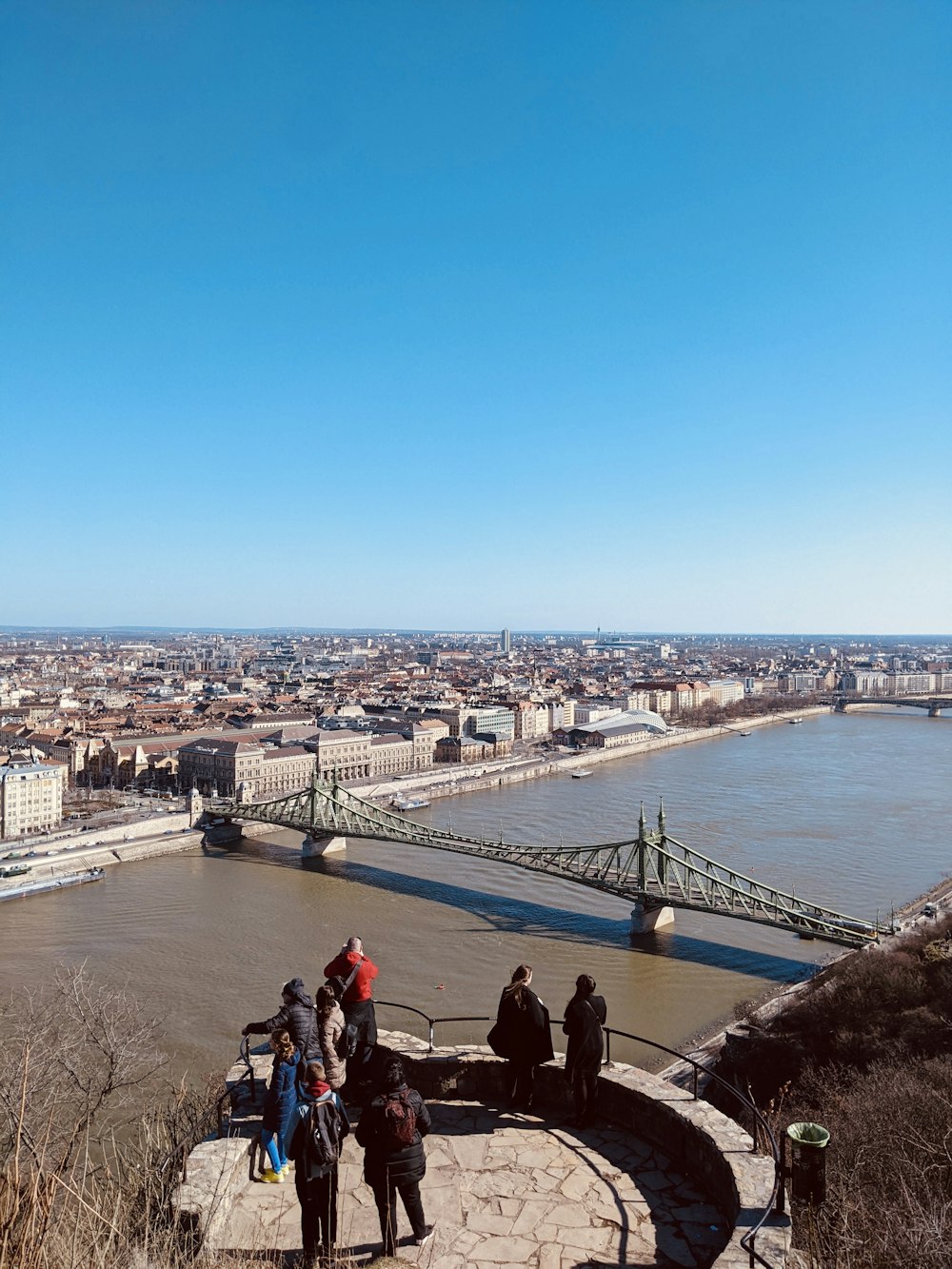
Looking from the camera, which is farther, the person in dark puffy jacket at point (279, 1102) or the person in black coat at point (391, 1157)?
the person in dark puffy jacket at point (279, 1102)

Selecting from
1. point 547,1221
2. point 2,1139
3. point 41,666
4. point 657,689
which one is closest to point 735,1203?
point 547,1221

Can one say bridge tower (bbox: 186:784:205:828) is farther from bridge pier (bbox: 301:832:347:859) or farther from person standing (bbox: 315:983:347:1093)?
person standing (bbox: 315:983:347:1093)

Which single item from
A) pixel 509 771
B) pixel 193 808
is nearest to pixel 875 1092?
pixel 193 808

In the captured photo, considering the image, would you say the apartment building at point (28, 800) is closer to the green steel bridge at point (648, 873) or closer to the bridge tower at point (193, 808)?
the bridge tower at point (193, 808)

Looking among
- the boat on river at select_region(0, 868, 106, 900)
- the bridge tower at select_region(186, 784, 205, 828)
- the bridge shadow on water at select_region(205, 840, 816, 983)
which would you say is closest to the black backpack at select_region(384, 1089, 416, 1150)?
the bridge shadow on water at select_region(205, 840, 816, 983)

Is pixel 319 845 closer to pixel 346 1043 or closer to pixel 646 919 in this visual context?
pixel 646 919

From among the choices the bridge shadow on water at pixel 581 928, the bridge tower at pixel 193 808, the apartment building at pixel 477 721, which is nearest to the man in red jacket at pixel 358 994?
the bridge shadow on water at pixel 581 928

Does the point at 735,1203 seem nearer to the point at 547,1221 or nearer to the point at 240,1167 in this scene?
the point at 547,1221
